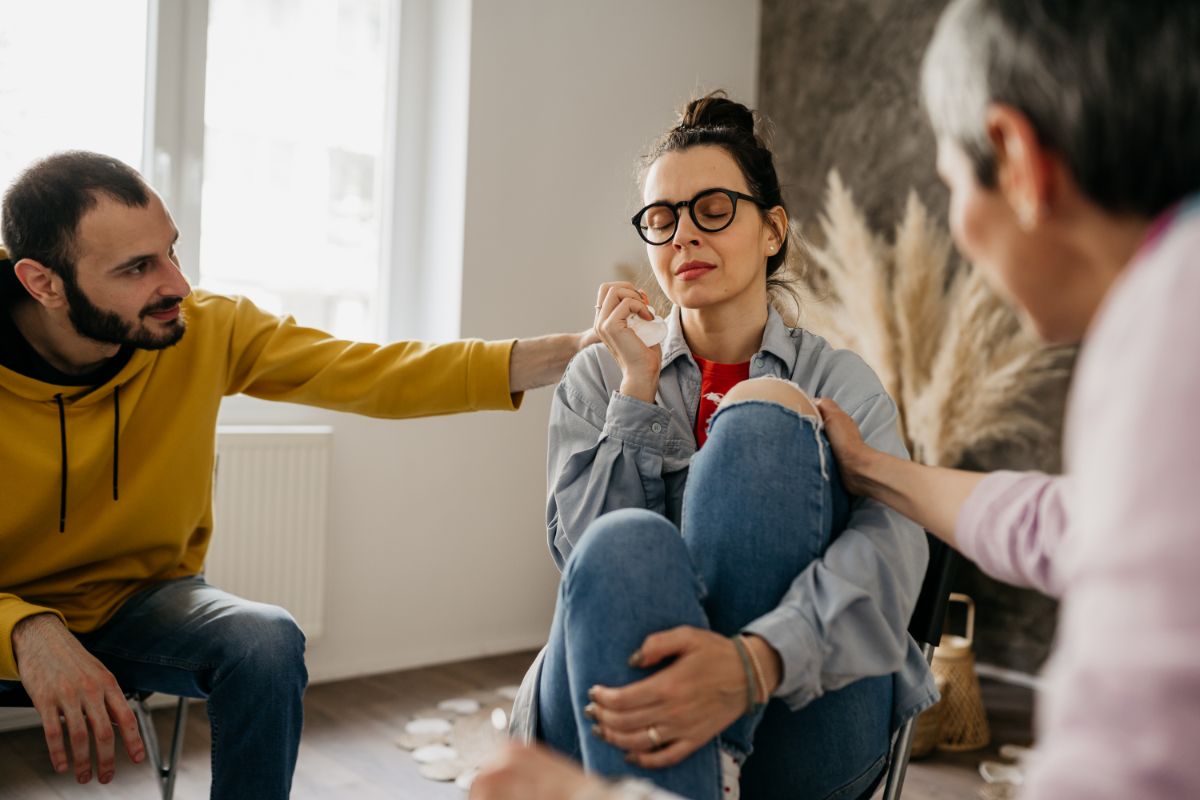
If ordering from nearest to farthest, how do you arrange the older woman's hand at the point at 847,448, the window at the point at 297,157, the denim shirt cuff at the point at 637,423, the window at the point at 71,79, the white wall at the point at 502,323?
the older woman's hand at the point at 847,448, the denim shirt cuff at the point at 637,423, the window at the point at 71,79, the window at the point at 297,157, the white wall at the point at 502,323

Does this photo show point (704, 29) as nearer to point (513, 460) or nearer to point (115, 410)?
point (513, 460)

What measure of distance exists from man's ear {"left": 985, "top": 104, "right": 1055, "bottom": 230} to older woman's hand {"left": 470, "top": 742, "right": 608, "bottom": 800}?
1.60 feet

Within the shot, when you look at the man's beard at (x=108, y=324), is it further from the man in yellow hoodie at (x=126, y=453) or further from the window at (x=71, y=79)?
the window at (x=71, y=79)

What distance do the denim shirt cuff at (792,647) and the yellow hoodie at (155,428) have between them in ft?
2.59

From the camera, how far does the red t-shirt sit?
1.48 m

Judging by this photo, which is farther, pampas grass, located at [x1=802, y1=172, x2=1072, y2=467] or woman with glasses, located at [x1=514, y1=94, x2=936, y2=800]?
pampas grass, located at [x1=802, y1=172, x2=1072, y2=467]

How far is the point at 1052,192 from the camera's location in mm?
628

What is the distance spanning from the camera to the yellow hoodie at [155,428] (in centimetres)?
151

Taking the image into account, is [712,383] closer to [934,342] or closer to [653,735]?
[653,735]

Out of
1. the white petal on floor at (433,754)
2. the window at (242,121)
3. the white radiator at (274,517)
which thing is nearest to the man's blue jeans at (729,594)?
the white petal on floor at (433,754)

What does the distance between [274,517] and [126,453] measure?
1165 millimetres

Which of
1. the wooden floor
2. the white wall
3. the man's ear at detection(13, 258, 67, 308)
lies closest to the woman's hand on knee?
the man's ear at detection(13, 258, 67, 308)

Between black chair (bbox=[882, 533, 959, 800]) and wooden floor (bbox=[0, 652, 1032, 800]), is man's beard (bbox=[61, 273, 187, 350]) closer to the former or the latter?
wooden floor (bbox=[0, 652, 1032, 800])

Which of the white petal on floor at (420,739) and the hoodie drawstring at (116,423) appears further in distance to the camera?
the white petal on floor at (420,739)
